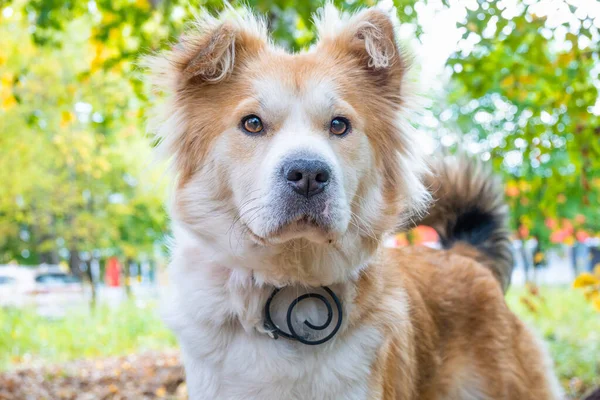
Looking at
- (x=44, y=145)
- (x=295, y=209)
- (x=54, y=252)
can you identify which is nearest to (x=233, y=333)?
(x=295, y=209)

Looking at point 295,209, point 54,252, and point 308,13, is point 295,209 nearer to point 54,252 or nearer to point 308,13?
point 308,13

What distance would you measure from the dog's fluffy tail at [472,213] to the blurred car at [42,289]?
1228cm

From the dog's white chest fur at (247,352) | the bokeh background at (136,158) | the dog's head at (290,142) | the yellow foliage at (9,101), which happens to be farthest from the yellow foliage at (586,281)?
the yellow foliage at (9,101)

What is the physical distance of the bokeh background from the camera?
12.9 ft

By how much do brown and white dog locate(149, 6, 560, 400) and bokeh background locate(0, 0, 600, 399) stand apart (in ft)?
0.87

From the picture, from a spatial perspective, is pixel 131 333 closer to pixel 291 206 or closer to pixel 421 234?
pixel 421 234

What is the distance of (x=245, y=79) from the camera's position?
2588 mm

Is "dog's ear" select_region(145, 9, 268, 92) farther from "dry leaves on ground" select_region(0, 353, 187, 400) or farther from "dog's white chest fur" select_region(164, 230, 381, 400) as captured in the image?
"dry leaves on ground" select_region(0, 353, 187, 400)

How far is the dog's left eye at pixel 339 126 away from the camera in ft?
8.13

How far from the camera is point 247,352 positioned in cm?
237

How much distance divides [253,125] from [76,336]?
381 inches

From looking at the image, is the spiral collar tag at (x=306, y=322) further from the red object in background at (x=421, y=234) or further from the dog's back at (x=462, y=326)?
the red object in background at (x=421, y=234)

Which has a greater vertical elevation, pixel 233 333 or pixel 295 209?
pixel 295 209

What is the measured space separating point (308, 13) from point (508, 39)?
2.01m
